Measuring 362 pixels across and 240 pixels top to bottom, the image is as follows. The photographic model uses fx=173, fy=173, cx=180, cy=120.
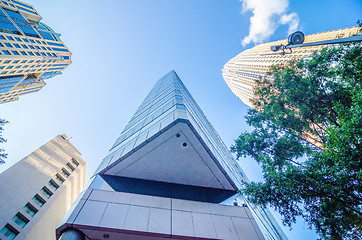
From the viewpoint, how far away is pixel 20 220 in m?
21.9

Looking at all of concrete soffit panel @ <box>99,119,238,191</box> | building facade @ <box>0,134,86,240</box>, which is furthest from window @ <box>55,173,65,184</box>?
concrete soffit panel @ <box>99,119,238,191</box>

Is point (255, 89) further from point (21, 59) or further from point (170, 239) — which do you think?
point (21, 59)

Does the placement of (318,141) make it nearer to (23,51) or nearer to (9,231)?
(9,231)

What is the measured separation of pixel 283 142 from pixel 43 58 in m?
72.8

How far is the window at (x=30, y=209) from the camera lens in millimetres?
23192

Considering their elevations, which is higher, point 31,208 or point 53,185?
point 53,185

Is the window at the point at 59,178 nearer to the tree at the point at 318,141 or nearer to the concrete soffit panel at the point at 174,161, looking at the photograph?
the concrete soffit panel at the point at 174,161

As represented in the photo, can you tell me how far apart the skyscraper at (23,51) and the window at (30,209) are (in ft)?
117

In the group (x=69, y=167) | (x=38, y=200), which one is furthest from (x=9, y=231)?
(x=69, y=167)

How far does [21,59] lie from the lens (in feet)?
153

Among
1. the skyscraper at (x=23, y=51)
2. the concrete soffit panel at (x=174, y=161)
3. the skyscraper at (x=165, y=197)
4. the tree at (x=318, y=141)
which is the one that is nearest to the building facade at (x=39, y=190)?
the skyscraper at (x=165, y=197)

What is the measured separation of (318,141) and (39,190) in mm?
34230

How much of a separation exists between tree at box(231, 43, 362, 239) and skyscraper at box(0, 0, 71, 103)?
55.9 m

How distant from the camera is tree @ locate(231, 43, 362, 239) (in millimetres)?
6047
